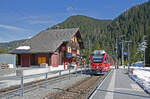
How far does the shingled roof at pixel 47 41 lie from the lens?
28.2 metres

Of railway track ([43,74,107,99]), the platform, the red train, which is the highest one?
the red train

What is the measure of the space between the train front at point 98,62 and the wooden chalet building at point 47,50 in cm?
692

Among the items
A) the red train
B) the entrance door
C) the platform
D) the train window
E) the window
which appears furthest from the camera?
the entrance door

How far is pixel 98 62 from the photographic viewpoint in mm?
22250

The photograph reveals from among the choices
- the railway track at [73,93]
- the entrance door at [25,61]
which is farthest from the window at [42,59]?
the railway track at [73,93]

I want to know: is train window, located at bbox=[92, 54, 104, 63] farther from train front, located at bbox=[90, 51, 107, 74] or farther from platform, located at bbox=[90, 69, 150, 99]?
platform, located at bbox=[90, 69, 150, 99]

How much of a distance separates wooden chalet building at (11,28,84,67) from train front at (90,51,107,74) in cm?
692

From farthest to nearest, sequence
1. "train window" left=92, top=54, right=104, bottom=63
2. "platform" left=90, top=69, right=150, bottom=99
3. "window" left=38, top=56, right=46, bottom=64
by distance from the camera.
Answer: "window" left=38, top=56, right=46, bottom=64, "train window" left=92, top=54, right=104, bottom=63, "platform" left=90, top=69, right=150, bottom=99

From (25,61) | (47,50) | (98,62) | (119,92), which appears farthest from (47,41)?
(119,92)

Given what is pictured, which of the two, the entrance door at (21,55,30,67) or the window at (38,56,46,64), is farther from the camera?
the entrance door at (21,55,30,67)

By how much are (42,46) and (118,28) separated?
165378mm

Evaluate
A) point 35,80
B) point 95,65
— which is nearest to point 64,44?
point 95,65

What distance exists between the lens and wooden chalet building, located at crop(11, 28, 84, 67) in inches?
1103

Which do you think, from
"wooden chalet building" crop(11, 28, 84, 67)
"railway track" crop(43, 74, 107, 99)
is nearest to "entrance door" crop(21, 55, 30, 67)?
"wooden chalet building" crop(11, 28, 84, 67)
